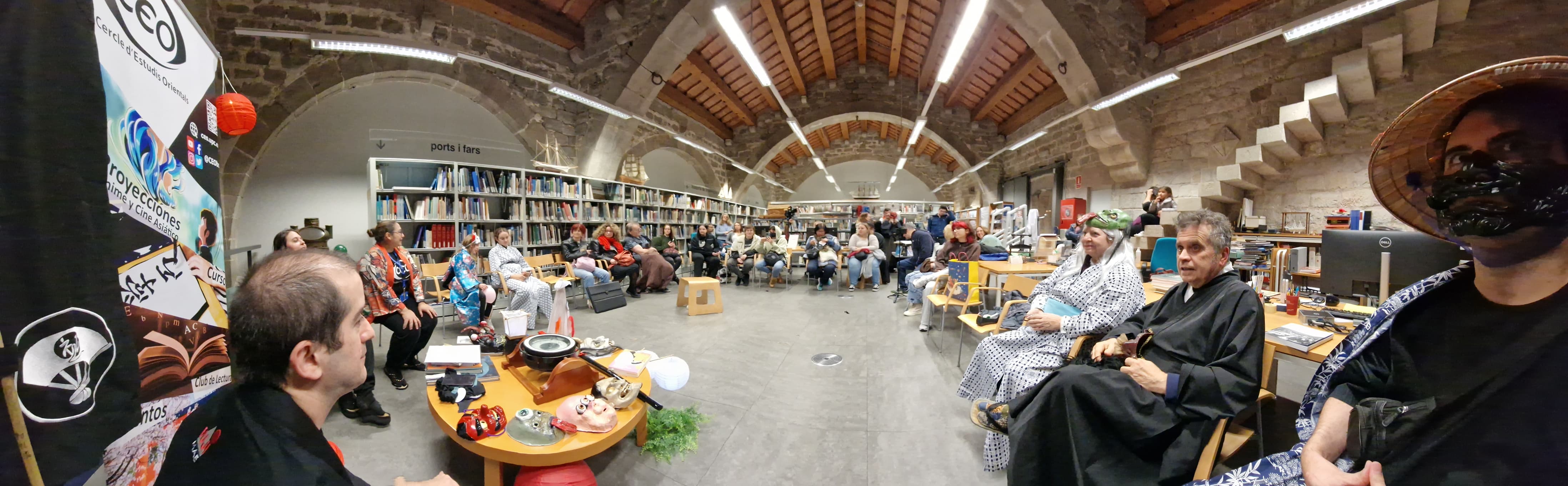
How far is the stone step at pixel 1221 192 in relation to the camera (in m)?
5.16

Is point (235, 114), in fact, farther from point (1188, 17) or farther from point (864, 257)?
point (1188, 17)

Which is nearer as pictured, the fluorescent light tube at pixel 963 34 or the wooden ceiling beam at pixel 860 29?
the fluorescent light tube at pixel 963 34

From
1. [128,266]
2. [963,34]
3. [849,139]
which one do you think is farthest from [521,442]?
[849,139]

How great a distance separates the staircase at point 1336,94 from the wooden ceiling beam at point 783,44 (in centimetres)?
579

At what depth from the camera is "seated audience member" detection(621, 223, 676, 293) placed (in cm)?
607

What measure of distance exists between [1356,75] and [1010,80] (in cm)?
429

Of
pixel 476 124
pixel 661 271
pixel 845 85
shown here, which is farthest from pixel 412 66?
pixel 845 85

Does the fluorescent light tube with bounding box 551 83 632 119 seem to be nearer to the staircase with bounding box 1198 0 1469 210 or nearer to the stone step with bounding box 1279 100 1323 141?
the staircase with bounding box 1198 0 1469 210

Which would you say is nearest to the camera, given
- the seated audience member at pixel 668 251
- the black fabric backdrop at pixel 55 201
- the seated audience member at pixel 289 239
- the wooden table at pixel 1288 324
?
the black fabric backdrop at pixel 55 201

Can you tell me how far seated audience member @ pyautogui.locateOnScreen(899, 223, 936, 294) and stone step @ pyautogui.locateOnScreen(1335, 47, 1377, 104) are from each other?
4166 mm

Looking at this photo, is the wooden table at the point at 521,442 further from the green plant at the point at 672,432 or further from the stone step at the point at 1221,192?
the stone step at the point at 1221,192

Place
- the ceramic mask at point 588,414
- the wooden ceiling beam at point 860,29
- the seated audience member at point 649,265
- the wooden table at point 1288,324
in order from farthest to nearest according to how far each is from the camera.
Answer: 1. the wooden ceiling beam at point 860,29
2. the seated audience member at point 649,265
3. the ceramic mask at point 588,414
4. the wooden table at point 1288,324

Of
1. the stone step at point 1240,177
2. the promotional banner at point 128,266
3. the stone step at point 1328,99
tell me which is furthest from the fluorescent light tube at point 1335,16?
the promotional banner at point 128,266

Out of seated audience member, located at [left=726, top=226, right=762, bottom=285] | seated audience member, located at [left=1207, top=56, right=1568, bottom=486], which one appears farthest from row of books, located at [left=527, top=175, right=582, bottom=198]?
seated audience member, located at [left=1207, top=56, right=1568, bottom=486]
